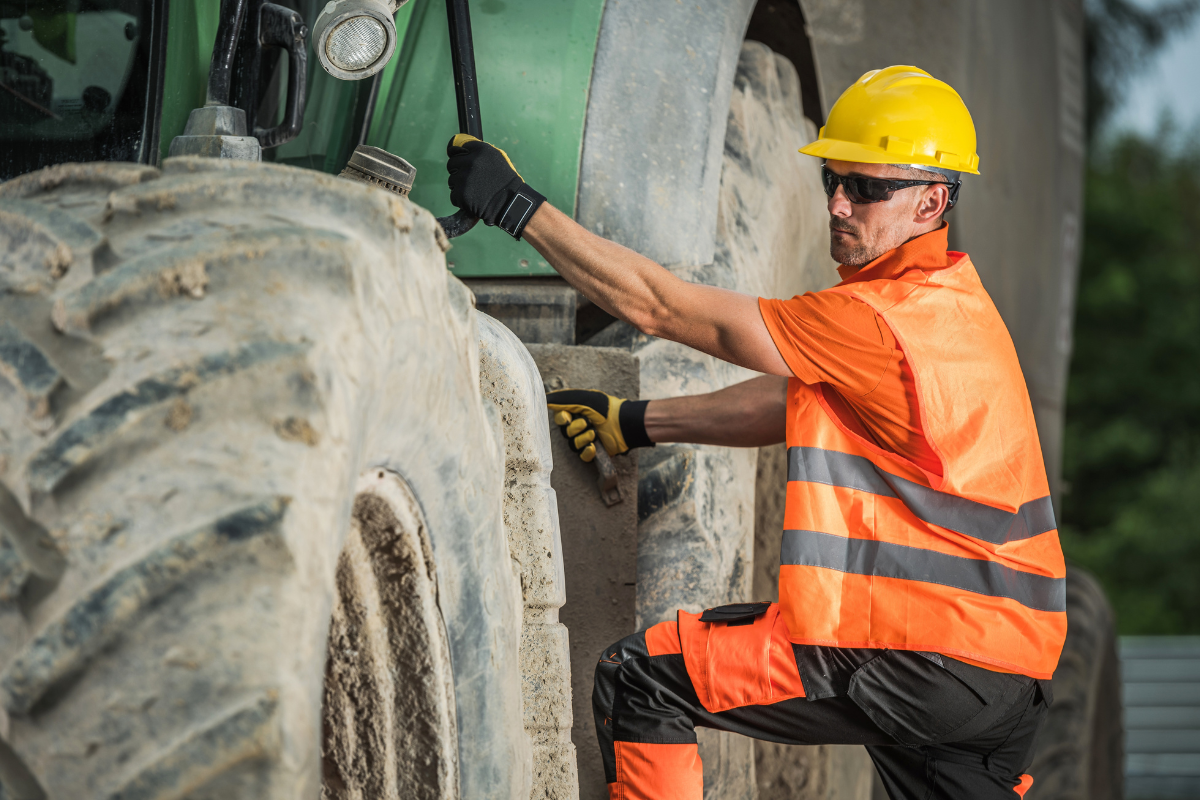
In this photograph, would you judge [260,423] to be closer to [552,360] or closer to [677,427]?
[552,360]

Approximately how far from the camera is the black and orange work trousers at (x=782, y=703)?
5.79 feet

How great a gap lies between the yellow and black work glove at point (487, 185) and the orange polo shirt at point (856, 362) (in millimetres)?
437

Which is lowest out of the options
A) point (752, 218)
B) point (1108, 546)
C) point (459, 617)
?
point (1108, 546)

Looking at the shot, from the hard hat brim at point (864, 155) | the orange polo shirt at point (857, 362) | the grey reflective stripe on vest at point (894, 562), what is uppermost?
the hard hat brim at point (864, 155)

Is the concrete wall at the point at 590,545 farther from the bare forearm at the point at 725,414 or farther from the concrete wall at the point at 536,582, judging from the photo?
the concrete wall at the point at 536,582

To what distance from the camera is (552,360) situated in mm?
1960

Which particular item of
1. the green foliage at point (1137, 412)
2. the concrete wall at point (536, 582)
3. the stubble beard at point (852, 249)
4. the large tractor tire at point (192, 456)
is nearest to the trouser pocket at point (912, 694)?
the concrete wall at point (536, 582)

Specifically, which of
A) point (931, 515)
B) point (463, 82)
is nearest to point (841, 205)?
point (931, 515)

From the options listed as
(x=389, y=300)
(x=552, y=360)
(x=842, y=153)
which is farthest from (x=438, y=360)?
(x=842, y=153)

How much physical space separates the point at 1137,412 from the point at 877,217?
10523 millimetres

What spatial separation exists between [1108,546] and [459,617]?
33.1 ft

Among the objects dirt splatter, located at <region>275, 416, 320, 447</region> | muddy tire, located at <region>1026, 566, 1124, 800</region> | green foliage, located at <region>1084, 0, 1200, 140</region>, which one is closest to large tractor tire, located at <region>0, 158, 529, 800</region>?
dirt splatter, located at <region>275, 416, 320, 447</region>

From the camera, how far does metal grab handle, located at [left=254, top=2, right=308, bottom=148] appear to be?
1604 mm

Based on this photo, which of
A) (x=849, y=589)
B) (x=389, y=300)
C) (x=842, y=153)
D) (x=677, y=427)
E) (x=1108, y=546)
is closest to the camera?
(x=389, y=300)
